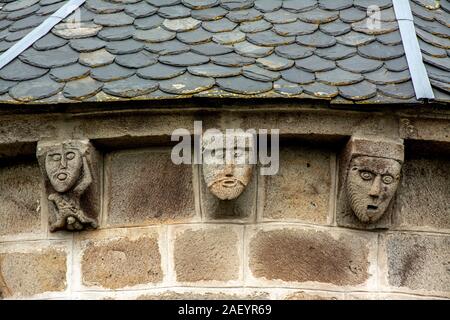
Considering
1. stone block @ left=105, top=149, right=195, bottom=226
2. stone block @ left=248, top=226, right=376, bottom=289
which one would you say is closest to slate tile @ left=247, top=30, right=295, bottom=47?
stone block @ left=105, top=149, right=195, bottom=226

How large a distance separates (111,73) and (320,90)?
42.4 inches

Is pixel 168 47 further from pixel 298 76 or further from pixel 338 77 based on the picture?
pixel 338 77

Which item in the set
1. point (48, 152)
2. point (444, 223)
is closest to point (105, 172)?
point (48, 152)

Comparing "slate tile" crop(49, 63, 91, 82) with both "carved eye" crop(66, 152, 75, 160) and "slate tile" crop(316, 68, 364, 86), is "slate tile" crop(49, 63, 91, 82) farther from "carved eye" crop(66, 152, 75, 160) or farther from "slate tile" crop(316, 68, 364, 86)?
"slate tile" crop(316, 68, 364, 86)

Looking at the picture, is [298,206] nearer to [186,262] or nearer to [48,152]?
[186,262]

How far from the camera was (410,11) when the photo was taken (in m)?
10.7

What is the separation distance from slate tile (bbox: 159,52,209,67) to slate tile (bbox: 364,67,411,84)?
0.84 m

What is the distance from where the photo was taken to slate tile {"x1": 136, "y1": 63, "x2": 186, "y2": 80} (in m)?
10.2

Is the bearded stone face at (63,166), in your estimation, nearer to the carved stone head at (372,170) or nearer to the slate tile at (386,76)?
the carved stone head at (372,170)

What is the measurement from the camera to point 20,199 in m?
10.6

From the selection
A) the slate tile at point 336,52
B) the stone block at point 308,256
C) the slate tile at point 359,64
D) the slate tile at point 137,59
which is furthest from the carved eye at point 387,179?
the slate tile at point 137,59

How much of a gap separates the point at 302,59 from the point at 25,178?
1.58 m
